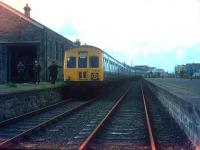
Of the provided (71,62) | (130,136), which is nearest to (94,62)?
(71,62)

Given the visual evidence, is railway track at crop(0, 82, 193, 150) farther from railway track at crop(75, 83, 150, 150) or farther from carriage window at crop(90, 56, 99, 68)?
carriage window at crop(90, 56, 99, 68)

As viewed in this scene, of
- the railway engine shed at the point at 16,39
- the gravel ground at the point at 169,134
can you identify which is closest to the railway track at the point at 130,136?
the gravel ground at the point at 169,134

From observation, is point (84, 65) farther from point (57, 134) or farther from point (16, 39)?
point (57, 134)

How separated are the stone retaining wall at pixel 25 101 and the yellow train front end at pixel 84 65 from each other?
1.60 m

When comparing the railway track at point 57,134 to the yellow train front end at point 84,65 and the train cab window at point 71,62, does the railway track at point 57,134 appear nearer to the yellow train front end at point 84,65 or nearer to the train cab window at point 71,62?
the yellow train front end at point 84,65

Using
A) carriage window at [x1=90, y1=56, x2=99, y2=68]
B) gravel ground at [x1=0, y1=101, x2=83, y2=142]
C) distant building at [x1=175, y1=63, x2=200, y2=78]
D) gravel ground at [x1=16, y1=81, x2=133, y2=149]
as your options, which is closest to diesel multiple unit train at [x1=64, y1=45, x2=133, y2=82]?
carriage window at [x1=90, y1=56, x2=99, y2=68]

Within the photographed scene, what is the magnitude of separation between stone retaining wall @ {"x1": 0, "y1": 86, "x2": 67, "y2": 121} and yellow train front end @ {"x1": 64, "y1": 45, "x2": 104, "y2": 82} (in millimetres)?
1603

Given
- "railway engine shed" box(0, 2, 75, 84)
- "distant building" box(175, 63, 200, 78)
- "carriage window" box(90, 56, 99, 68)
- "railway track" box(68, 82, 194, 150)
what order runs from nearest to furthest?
"railway track" box(68, 82, 194, 150) → "carriage window" box(90, 56, 99, 68) → "railway engine shed" box(0, 2, 75, 84) → "distant building" box(175, 63, 200, 78)

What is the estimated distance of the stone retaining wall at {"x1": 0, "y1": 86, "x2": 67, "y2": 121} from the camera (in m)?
15.8

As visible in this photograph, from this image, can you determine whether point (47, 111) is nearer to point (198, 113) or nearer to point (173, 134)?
point (173, 134)

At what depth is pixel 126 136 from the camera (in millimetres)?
11711

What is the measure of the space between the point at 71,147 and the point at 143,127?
398 centimetres

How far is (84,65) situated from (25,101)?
8.16 metres

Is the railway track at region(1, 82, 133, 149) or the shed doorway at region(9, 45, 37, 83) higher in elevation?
the shed doorway at region(9, 45, 37, 83)
